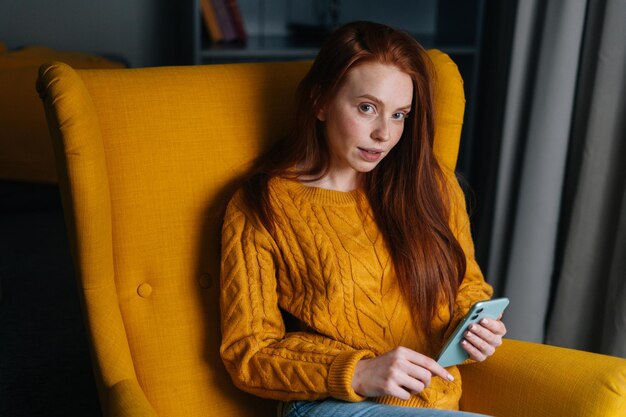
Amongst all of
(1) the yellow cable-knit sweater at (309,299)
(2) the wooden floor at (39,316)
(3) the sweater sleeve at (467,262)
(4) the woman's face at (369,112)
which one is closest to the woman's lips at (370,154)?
(4) the woman's face at (369,112)

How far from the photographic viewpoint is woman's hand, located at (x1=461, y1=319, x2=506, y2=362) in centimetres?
124

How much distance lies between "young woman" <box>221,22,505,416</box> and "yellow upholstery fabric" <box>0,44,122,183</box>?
160 cm

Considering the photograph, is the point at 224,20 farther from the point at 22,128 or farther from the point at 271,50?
the point at 22,128

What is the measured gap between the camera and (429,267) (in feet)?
4.40

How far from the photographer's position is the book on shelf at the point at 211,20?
2686 mm

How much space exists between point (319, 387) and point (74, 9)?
7.89ft

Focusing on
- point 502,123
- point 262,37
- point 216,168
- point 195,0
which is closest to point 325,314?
point 216,168

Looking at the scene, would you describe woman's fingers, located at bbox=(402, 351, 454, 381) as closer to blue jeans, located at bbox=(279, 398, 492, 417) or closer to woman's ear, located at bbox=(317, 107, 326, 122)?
blue jeans, located at bbox=(279, 398, 492, 417)

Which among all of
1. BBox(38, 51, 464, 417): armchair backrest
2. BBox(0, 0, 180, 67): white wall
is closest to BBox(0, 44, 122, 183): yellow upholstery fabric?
BBox(0, 0, 180, 67): white wall

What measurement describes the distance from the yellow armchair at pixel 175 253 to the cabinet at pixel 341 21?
1240mm

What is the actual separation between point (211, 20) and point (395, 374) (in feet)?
6.04

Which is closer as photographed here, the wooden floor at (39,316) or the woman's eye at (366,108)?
the woman's eye at (366,108)

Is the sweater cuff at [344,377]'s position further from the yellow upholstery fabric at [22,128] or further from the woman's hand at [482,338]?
the yellow upholstery fabric at [22,128]

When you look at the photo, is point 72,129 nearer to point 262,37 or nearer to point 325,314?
point 325,314
